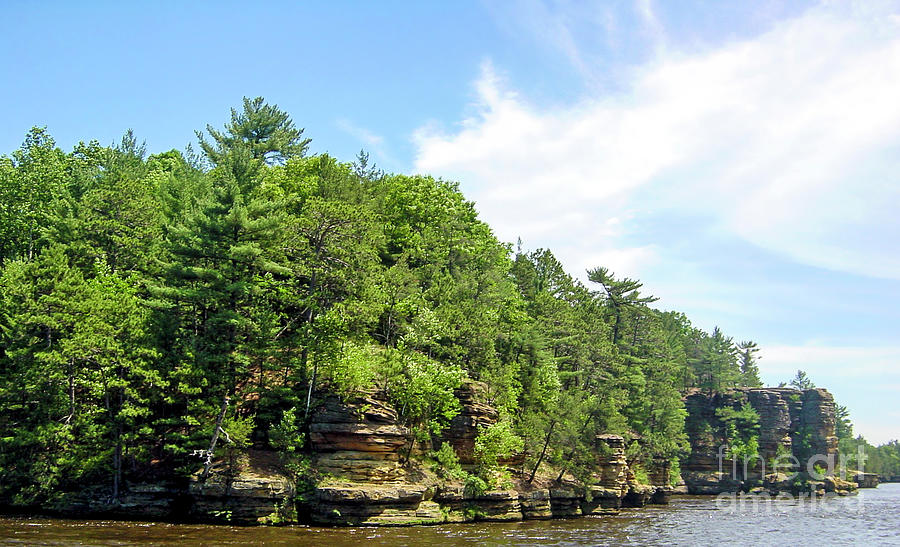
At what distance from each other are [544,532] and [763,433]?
89.6m

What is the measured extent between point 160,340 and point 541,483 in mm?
29747

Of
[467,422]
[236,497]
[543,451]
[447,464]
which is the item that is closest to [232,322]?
[236,497]

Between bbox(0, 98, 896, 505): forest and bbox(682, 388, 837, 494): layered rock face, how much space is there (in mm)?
57079

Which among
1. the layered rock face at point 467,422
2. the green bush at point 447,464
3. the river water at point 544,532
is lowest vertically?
the river water at point 544,532

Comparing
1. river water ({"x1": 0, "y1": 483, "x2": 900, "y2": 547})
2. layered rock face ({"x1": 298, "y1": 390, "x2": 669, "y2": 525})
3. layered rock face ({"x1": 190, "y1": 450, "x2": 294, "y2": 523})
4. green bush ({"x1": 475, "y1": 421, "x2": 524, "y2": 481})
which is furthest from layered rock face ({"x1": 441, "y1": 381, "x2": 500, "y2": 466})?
layered rock face ({"x1": 190, "y1": 450, "x2": 294, "y2": 523})

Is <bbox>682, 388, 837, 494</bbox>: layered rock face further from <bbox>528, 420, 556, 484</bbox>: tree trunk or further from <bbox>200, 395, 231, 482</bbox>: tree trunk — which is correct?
<bbox>200, 395, 231, 482</bbox>: tree trunk

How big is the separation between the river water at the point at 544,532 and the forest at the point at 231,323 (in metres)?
4.96

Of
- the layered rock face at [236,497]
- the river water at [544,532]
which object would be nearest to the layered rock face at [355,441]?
the layered rock face at [236,497]

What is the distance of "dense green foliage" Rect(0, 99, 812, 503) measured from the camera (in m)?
37.1

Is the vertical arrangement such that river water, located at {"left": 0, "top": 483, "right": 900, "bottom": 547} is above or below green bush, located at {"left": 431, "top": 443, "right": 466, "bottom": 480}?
below

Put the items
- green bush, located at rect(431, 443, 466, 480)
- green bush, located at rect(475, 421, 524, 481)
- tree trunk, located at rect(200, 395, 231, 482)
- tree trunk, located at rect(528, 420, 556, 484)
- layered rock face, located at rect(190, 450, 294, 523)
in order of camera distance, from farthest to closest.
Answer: tree trunk, located at rect(528, 420, 556, 484) → green bush, located at rect(475, 421, 524, 481) → green bush, located at rect(431, 443, 466, 480) → tree trunk, located at rect(200, 395, 231, 482) → layered rock face, located at rect(190, 450, 294, 523)

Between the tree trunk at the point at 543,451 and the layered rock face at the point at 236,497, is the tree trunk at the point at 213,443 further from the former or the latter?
the tree trunk at the point at 543,451

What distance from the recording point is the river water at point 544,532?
29.7 meters

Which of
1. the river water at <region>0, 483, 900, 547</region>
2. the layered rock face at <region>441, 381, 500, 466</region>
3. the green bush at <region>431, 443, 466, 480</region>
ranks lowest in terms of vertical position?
the river water at <region>0, 483, 900, 547</region>
